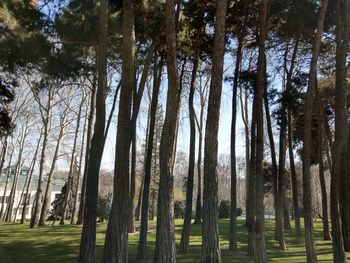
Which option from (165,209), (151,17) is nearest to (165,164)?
(165,209)

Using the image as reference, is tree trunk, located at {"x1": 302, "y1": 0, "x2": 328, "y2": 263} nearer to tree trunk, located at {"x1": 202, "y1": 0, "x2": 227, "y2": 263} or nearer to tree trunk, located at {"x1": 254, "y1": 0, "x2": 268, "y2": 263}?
tree trunk, located at {"x1": 254, "y1": 0, "x2": 268, "y2": 263}

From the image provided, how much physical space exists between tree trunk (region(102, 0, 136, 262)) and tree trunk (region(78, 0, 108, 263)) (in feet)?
1.80

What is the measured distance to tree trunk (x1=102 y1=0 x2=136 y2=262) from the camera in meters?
8.86

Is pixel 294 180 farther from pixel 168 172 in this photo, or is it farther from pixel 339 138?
pixel 168 172

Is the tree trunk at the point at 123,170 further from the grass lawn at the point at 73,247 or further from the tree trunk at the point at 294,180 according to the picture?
the tree trunk at the point at 294,180

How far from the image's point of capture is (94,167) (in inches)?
389

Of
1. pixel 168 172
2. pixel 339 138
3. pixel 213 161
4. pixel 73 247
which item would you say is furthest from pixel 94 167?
pixel 339 138

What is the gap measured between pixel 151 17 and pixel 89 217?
7.43 metres

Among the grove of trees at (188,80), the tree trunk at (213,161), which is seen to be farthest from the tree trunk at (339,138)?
the tree trunk at (213,161)

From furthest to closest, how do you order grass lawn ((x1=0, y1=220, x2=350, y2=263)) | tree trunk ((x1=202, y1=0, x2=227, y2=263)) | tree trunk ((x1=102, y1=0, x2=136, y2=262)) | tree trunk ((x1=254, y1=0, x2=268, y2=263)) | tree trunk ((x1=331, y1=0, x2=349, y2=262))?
1. grass lawn ((x1=0, y1=220, x2=350, y2=263))
2. tree trunk ((x1=331, y1=0, x2=349, y2=262))
3. tree trunk ((x1=254, y1=0, x2=268, y2=263))
4. tree trunk ((x1=102, y1=0, x2=136, y2=262))
5. tree trunk ((x1=202, y1=0, x2=227, y2=263))

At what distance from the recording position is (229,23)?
14578mm

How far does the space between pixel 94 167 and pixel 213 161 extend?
321 cm

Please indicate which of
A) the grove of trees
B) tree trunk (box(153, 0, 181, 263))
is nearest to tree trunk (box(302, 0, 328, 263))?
the grove of trees

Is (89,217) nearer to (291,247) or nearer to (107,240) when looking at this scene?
(107,240)
